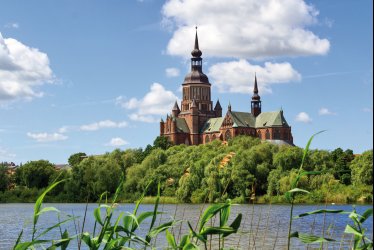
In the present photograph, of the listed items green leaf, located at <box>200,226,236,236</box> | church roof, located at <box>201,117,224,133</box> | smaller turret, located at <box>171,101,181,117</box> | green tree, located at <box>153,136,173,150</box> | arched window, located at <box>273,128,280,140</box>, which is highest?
smaller turret, located at <box>171,101,181,117</box>

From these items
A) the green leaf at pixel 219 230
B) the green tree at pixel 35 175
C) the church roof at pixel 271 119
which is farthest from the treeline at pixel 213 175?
the green leaf at pixel 219 230

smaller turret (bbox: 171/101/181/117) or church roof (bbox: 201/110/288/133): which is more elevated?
smaller turret (bbox: 171/101/181/117)

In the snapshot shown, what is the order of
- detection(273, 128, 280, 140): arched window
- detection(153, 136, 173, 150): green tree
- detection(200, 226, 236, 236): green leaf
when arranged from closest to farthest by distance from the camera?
detection(200, 226, 236, 236): green leaf < detection(153, 136, 173, 150): green tree < detection(273, 128, 280, 140): arched window

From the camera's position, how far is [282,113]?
103 m

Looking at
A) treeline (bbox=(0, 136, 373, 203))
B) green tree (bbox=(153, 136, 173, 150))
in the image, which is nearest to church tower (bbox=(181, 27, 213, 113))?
green tree (bbox=(153, 136, 173, 150))

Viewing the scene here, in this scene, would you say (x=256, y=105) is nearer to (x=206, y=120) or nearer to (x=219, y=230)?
(x=206, y=120)

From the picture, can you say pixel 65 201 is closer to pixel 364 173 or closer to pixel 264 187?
pixel 264 187

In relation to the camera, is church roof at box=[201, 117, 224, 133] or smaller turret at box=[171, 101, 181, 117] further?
smaller turret at box=[171, 101, 181, 117]

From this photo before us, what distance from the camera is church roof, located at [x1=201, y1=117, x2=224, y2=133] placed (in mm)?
104075

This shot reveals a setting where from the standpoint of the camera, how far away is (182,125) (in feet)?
351

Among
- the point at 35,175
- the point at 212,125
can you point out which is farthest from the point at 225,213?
the point at 212,125

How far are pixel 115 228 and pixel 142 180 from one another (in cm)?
5328

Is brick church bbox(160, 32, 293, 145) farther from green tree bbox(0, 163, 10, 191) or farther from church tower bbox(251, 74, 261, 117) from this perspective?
green tree bbox(0, 163, 10, 191)

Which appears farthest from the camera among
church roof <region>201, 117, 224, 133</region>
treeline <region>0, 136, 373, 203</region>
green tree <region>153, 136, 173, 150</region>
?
church roof <region>201, 117, 224, 133</region>
